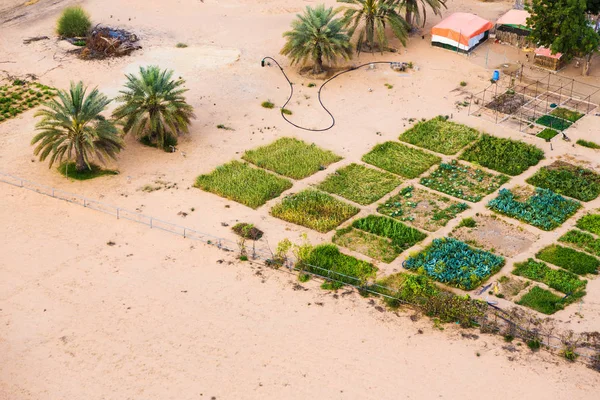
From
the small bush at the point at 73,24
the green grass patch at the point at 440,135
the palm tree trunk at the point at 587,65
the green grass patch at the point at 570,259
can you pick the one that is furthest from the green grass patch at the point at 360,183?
the small bush at the point at 73,24

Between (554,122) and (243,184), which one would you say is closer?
(243,184)

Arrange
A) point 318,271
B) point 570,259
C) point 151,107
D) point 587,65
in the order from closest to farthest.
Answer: point 318,271 < point 570,259 < point 151,107 < point 587,65

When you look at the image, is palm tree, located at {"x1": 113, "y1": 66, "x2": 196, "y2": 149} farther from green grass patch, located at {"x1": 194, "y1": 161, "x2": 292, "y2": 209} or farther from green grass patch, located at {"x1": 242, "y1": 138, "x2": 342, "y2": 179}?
green grass patch, located at {"x1": 242, "y1": 138, "x2": 342, "y2": 179}

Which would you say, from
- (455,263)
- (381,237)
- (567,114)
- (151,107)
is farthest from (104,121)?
(567,114)

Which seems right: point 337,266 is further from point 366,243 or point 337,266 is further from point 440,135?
point 440,135

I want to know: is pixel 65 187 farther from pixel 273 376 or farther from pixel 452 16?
pixel 452 16

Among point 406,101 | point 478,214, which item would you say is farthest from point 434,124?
point 478,214

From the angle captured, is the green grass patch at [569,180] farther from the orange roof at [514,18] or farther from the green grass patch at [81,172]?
the green grass patch at [81,172]
